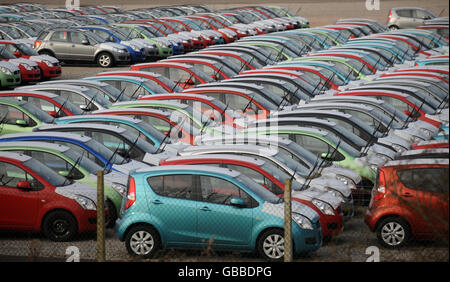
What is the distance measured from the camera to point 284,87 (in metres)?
21.1

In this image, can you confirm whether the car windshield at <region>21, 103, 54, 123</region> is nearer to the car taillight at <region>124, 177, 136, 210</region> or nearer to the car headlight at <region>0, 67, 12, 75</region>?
the car taillight at <region>124, 177, 136, 210</region>

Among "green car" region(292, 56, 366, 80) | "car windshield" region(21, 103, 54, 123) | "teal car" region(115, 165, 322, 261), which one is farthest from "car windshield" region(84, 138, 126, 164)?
"green car" region(292, 56, 366, 80)

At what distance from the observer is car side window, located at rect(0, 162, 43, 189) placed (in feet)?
42.6

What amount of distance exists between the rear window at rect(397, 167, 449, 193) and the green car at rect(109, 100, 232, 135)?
608 cm

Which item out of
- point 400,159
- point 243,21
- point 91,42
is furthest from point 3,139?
point 243,21

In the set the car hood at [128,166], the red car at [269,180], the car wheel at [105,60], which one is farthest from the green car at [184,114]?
the car wheel at [105,60]

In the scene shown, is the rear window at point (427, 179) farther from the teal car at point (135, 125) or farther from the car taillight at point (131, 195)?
the teal car at point (135, 125)

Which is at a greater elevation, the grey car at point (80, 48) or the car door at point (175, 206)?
the grey car at point (80, 48)

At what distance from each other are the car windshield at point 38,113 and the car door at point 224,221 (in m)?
7.45

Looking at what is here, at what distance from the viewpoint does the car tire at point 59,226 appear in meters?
Answer: 12.9

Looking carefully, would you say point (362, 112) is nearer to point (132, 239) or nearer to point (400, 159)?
point (400, 159)

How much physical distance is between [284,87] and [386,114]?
3229mm
